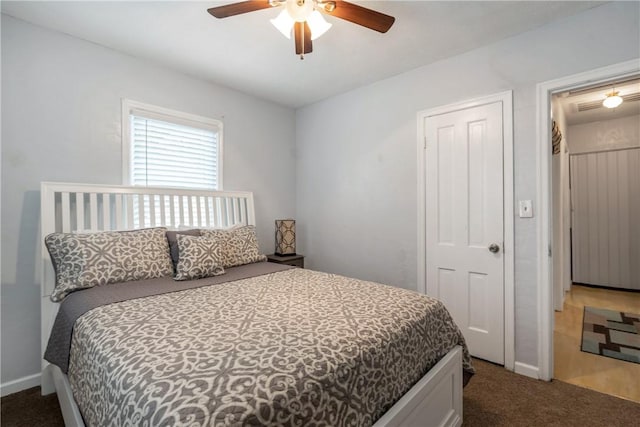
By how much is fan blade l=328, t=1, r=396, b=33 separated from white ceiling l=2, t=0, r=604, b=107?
28cm

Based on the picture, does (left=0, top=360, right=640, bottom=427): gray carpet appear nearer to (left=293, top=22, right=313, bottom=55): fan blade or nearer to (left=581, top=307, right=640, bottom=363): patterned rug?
(left=581, top=307, right=640, bottom=363): patterned rug

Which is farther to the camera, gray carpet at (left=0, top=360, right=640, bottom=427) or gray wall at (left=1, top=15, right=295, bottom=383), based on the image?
gray wall at (left=1, top=15, right=295, bottom=383)

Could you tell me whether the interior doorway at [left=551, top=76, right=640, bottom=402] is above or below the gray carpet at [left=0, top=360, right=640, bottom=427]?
above

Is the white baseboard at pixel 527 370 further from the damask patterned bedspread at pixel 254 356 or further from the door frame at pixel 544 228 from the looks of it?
the damask patterned bedspread at pixel 254 356

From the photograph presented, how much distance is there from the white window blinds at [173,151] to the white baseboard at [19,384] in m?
1.58

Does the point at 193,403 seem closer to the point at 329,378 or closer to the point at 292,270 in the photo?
the point at 329,378

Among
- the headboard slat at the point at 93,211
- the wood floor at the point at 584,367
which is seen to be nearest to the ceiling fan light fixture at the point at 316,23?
the headboard slat at the point at 93,211

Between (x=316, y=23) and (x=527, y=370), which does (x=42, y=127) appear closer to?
(x=316, y=23)

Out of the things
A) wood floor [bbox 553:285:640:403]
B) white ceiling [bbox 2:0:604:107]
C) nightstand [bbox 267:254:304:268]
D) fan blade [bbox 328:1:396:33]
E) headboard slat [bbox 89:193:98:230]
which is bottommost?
wood floor [bbox 553:285:640:403]

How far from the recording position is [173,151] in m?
2.86

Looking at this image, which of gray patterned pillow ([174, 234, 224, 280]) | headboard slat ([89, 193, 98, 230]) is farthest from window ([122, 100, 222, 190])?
gray patterned pillow ([174, 234, 224, 280])

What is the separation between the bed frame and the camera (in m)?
1.38

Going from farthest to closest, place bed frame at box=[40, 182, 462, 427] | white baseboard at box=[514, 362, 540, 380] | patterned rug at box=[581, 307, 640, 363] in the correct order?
patterned rug at box=[581, 307, 640, 363] < white baseboard at box=[514, 362, 540, 380] < bed frame at box=[40, 182, 462, 427]

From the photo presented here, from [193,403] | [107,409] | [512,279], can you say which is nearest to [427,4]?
[512,279]
